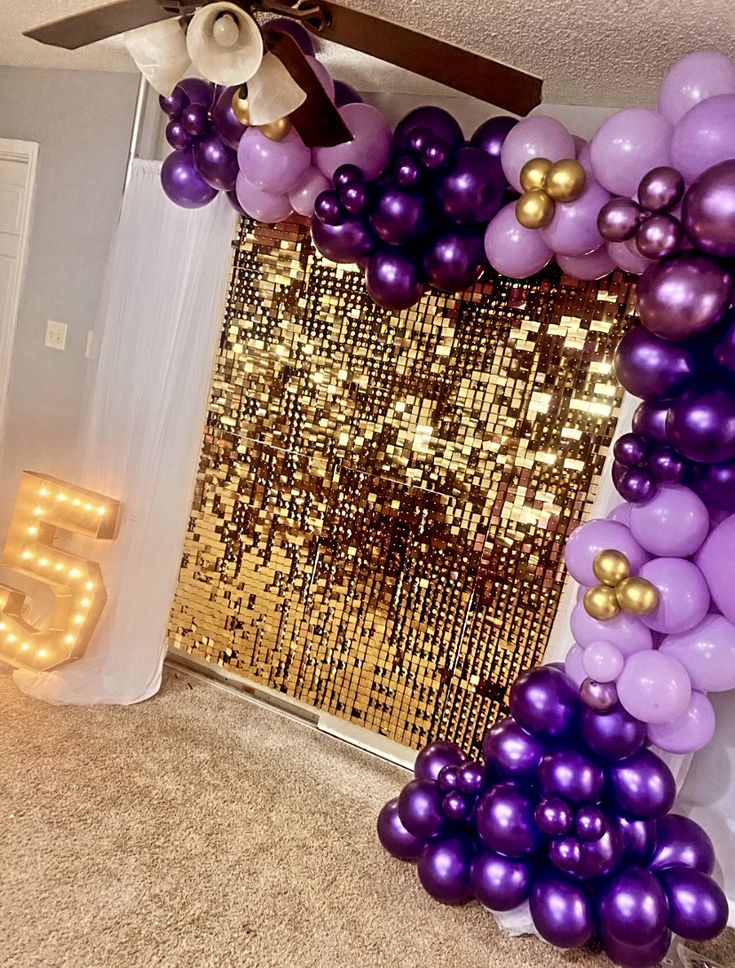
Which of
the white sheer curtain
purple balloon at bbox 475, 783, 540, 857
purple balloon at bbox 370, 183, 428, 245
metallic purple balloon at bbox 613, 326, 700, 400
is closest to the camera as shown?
metallic purple balloon at bbox 613, 326, 700, 400

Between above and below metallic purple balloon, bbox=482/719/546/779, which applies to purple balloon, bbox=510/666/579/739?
above

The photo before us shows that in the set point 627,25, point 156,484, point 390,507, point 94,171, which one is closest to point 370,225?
point 627,25

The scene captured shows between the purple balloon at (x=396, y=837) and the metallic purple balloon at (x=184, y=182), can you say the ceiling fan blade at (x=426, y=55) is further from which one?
the purple balloon at (x=396, y=837)

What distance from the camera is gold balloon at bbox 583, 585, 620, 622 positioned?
183cm

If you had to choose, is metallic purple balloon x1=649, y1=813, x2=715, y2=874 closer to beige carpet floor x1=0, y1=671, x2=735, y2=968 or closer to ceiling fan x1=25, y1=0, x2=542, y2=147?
beige carpet floor x1=0, y1=671, x2=735, y2=968

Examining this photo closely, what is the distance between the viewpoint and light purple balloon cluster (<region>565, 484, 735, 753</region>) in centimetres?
182

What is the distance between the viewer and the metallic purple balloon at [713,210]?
1549mm

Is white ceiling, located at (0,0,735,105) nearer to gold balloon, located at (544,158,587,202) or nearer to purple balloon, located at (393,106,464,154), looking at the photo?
purple balloon, located at (393,106,464,154)

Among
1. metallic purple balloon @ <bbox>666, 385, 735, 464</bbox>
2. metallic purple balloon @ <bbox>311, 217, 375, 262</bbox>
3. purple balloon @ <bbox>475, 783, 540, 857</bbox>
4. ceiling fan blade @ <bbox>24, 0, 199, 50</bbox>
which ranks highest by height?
ceiling fan blade @ <bbox>24, 0, 199, 50</bbox>

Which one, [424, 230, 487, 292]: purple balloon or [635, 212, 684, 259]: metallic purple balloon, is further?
[424, 230, 487, 292]: purple balloon

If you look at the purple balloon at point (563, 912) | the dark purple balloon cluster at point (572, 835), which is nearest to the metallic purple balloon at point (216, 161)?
the dark purple balloon cluster at point (572, 835)

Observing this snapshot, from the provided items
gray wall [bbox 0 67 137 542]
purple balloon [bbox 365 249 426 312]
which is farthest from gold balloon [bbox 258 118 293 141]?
gray wall [bbox 0 67 137 542]

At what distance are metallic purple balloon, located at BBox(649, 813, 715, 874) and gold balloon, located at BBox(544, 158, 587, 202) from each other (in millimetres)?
1581

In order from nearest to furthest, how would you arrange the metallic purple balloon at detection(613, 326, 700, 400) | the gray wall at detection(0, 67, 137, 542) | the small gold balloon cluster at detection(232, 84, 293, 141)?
the metallic purple balloon at detection(613, 326, 700, 400) < the small gold balloon cluster at detection(232, 84, 293, 141) < the gray wall at detection(0, 67, 137, 542)
